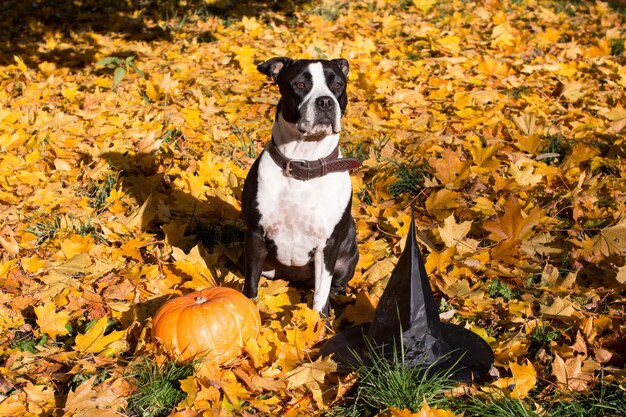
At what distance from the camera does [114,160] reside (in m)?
4.89

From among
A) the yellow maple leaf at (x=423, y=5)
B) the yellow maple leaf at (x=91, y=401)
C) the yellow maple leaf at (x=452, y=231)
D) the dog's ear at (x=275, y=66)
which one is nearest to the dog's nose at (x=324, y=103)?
the dog's ear at (x=275, y=66)

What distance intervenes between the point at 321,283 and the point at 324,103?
0.93 meters

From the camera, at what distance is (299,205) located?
3283 mm

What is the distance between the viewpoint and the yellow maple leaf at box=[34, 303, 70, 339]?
10.3 ft

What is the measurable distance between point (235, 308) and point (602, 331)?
1.72m

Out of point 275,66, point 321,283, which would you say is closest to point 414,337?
point 321,283

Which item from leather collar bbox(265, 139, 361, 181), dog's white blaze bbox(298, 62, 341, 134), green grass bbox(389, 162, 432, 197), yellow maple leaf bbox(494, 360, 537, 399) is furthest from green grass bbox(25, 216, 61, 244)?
yellow maple leaf bbox(494, 360, 537, 399)

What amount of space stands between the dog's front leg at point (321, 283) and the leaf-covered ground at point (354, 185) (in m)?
0.15

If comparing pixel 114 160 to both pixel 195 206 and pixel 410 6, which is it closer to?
pixel 195 206

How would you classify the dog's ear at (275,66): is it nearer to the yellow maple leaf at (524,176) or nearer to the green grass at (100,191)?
the green grass at (100,191)

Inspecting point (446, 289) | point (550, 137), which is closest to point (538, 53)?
point (550, 137)

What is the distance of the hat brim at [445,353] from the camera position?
2742 millimetres

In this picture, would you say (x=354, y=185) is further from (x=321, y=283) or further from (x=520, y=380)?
(x=520, y=380)

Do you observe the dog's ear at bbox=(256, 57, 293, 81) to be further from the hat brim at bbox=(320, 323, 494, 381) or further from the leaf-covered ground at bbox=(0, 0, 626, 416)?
the hat brim at bbox=(320, 323, 494, 381)
